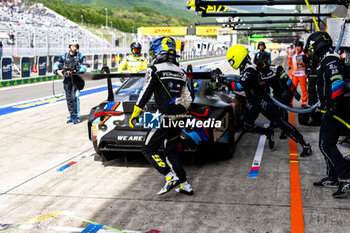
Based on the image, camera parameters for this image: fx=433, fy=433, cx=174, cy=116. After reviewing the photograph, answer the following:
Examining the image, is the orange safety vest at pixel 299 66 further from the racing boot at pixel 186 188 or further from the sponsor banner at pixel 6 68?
the sponsor banner at pixel 6 68

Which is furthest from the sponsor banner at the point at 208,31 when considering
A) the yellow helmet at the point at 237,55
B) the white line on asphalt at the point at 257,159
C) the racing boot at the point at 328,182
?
the racing boot at the point at 328,182

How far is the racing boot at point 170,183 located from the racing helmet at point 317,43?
7.33 ft

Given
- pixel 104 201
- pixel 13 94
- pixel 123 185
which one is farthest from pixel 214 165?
pixel 13 94

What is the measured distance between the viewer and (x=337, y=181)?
5422 mm

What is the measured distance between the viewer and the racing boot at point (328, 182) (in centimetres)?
539

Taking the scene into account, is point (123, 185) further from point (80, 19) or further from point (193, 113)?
point (80, 19)

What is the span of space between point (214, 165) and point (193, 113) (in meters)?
1.04

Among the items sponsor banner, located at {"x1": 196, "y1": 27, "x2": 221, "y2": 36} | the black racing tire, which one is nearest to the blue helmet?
the black racing tire

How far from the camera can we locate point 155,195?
525cm

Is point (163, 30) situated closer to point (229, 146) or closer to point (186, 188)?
point (229, 146)

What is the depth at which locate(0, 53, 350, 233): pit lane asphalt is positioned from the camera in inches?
171

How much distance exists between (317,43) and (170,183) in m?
2.43

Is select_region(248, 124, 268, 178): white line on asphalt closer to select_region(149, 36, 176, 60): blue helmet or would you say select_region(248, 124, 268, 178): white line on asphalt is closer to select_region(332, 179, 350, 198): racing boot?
select_region(332, 179, 350, 198): racing boot

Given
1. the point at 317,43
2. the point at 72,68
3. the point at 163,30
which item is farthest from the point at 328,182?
the point at 163,30
